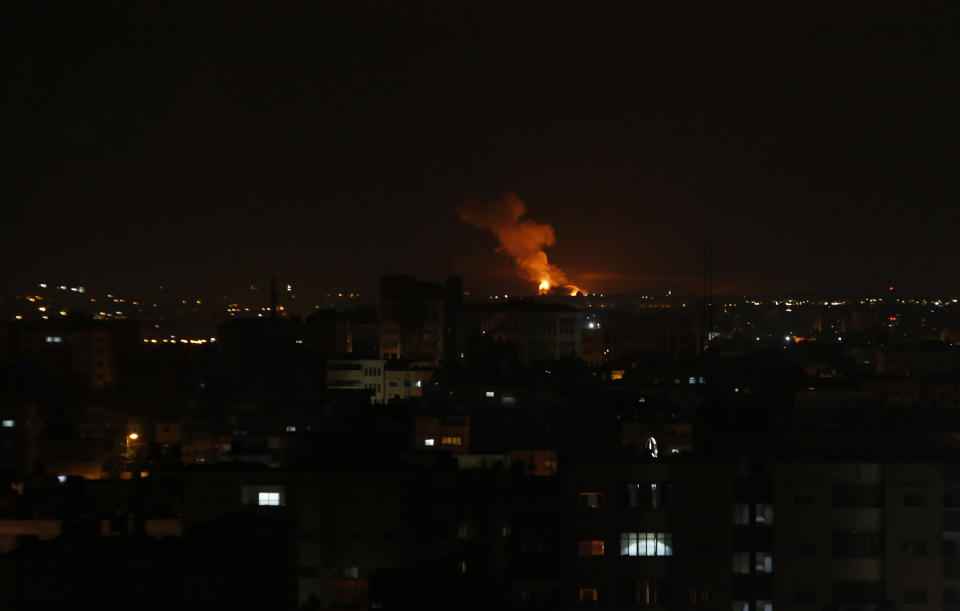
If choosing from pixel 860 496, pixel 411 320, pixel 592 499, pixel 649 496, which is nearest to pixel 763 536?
pixel 860 496

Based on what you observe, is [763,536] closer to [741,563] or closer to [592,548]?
[741,563]

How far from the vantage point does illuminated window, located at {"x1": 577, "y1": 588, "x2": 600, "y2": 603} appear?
24.0ft

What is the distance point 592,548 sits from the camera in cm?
737

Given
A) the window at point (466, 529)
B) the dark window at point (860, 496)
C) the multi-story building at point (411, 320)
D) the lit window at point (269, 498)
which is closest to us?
the dark window at point (860, 496)

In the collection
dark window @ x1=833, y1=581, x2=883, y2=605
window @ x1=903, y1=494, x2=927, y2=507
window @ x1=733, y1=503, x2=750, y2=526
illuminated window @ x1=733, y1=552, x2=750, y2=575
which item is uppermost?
window @ x1=903, y1=494, x2=927, y2=507

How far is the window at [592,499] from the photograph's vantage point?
7383 mm

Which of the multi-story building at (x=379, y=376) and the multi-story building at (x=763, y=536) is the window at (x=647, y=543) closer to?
the multi-story building at (x=763, y=536)

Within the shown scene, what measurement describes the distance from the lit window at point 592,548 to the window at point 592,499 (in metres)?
0.16

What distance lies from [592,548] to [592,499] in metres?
0.23

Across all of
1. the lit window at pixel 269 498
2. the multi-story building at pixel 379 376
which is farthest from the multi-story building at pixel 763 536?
the multi-story building at pixel 379 376

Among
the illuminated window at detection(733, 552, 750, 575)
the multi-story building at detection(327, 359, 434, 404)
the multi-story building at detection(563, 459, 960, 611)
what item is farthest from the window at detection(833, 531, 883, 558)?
the multi-story building at detection(327, 359, 434, 404)

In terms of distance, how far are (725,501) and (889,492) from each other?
805mm

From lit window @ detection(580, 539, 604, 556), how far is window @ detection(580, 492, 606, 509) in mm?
165

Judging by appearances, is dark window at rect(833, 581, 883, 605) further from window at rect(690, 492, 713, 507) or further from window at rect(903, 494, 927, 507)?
window at rect(690, 492, 713, 507)
